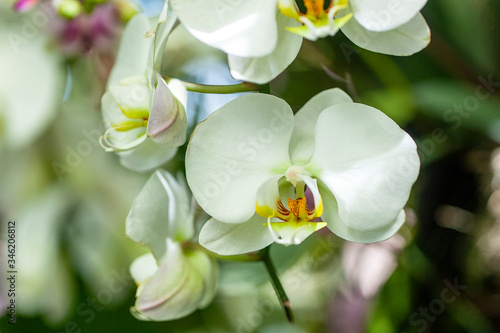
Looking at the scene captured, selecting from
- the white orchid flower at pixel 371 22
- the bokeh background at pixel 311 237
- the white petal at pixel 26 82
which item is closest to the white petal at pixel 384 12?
the white orchid flower at pixel 371 22

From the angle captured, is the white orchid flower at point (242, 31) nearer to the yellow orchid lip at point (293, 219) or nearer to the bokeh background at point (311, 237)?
the yellow orchid lip at point (293, 219)

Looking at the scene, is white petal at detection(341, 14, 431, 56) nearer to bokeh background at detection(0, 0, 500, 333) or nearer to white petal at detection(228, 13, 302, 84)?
white petal at detection(228, 13, 302, 84)

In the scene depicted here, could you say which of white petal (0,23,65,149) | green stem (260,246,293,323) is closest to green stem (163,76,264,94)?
green stem (260,246,293,323)

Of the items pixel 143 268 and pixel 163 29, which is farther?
pixel 143 268

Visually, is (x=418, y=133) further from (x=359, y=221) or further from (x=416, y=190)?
(x=359, y=221)

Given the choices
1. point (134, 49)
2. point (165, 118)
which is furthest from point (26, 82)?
point (165, 118)

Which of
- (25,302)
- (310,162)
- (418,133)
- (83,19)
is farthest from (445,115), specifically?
(25,302)

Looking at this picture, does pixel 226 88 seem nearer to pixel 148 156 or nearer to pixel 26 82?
pixel 148 156
